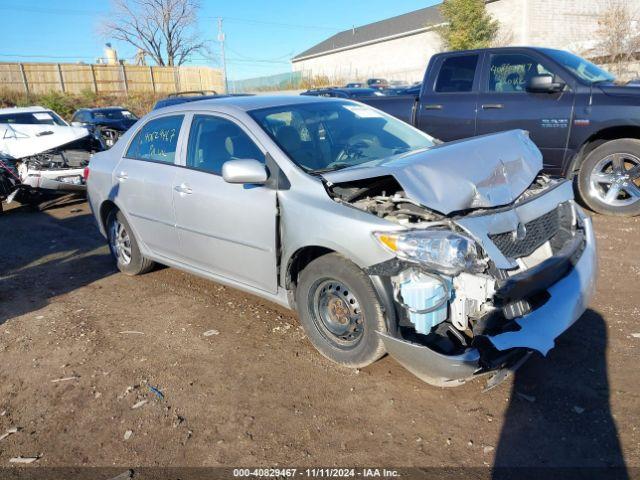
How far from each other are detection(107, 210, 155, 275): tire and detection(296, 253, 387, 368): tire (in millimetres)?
2398

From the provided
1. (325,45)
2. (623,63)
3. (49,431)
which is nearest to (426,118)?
(49,431)

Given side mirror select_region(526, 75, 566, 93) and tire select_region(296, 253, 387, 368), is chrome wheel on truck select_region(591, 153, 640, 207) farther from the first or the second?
tire select_region(296, 253, 387, 368)

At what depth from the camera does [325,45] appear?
55188mm

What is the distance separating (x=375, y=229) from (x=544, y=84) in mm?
4417

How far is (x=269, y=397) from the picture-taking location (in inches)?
122

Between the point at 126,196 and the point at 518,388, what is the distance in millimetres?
3785

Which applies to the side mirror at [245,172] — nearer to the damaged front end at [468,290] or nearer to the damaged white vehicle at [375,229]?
the damaged white vehicle at [375,229]

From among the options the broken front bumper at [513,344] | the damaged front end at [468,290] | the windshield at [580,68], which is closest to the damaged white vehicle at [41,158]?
the damaged front end at [468,290]

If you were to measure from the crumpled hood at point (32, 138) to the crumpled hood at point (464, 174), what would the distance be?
797 centimetres

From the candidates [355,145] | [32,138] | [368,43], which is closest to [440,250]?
[355,145]

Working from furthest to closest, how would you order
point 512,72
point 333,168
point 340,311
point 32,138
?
point 32,138
point 512,72
point 333,168
point 340,311

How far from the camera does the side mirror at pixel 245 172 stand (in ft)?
11.0

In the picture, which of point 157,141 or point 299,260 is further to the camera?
point 157,141

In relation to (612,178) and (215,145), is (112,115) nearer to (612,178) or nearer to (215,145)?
(215,145)
